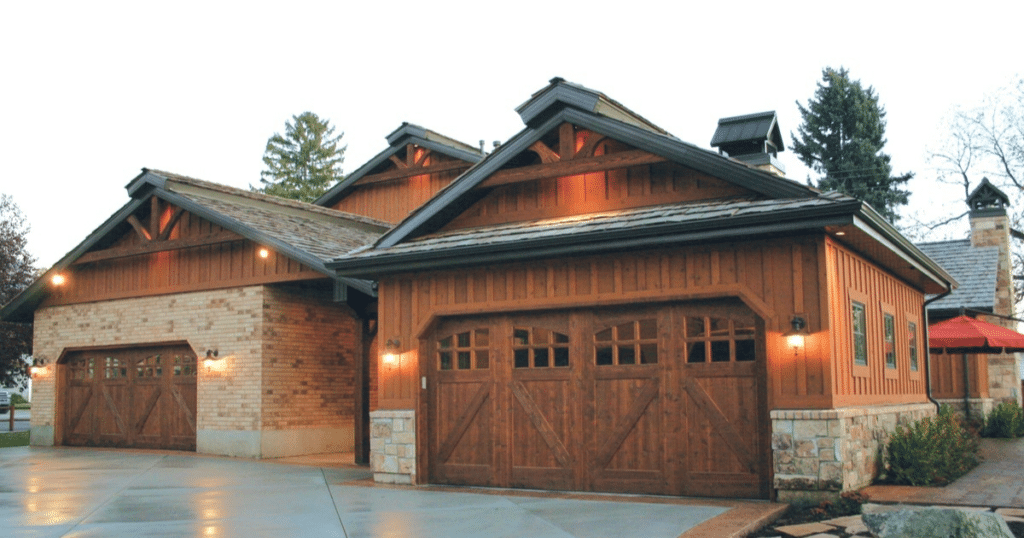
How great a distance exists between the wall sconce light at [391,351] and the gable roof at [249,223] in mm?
2300

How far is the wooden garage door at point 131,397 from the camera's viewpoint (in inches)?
742

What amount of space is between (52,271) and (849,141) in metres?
32.3

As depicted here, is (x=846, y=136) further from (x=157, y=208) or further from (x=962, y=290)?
(x=157, y=208)

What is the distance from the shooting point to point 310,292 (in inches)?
736

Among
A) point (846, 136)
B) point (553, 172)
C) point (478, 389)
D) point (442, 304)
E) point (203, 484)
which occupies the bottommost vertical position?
point (203, 484)

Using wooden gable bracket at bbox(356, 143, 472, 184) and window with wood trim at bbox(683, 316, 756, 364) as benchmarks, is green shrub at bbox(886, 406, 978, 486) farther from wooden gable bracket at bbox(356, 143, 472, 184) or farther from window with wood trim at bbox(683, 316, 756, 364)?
wooden gable bracket at bbox(356, 143, 472, 184)

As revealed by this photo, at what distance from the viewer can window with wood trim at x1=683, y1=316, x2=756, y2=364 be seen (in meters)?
11.0

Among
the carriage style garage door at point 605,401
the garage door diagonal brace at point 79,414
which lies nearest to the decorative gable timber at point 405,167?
the garage door diagonal brace at point 79,414

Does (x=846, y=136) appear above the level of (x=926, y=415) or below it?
above

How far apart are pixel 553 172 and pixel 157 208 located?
31.7ft

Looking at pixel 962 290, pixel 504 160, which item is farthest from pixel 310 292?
pixel 962 290

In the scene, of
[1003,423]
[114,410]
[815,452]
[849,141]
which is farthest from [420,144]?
[849,141]

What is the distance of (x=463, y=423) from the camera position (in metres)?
12.9

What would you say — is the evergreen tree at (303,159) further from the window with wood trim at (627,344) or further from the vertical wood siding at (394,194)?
the window with wood trim at (627,344)
